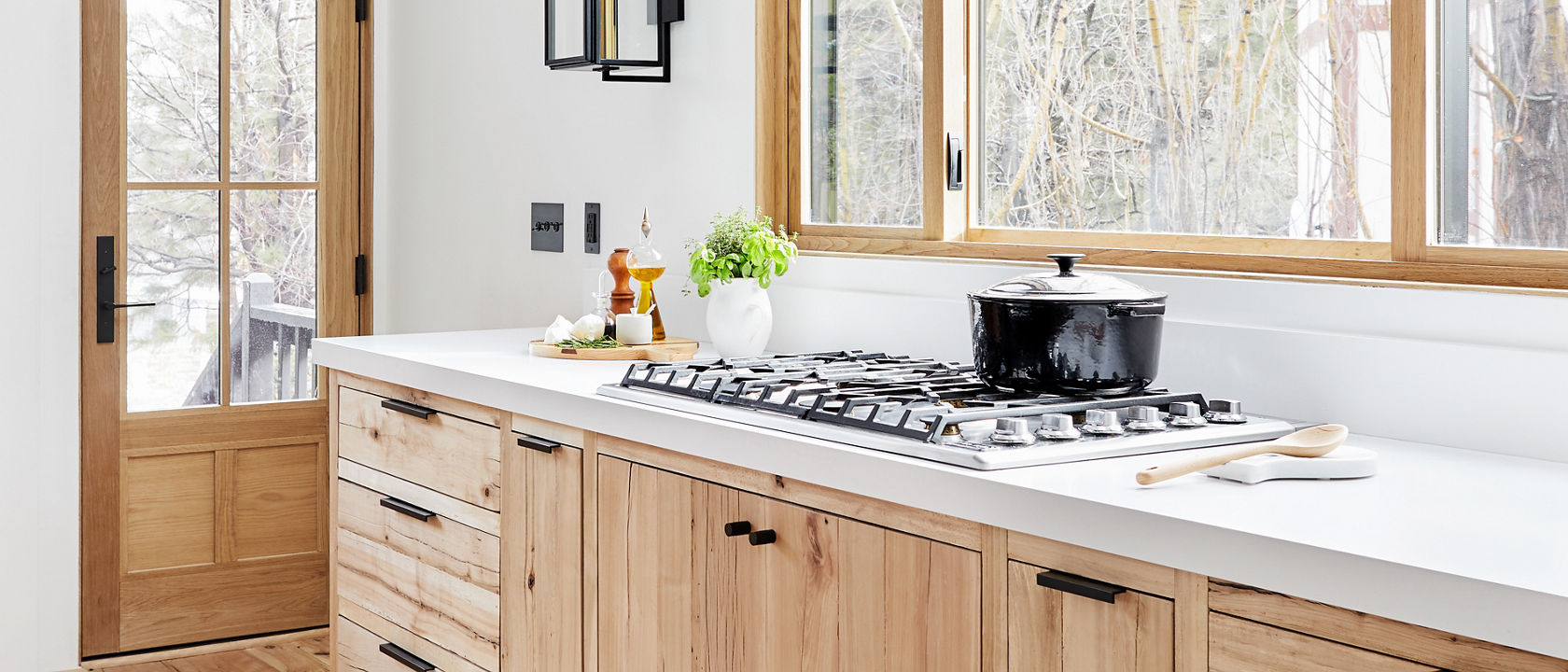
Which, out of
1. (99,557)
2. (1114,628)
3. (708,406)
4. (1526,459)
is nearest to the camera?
(1114,628)

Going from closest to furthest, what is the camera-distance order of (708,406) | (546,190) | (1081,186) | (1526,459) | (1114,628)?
1. (1114,628)
2. (1526,459)
3. (708,406)
4. (1081,186)
5. (546,190)

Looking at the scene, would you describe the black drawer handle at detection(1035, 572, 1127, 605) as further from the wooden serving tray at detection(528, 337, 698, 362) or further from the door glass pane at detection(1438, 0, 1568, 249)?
the wooden serving tray at detection(528, 337, 698, 362)

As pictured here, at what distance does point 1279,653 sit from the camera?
3.37 ft

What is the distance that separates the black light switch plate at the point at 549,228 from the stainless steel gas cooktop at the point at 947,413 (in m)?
1.33

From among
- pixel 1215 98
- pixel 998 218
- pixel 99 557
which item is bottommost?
pixel 99 557

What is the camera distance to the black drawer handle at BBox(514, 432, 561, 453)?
6.30ft

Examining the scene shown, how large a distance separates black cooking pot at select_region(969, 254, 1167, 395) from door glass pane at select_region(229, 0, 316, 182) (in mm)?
2650

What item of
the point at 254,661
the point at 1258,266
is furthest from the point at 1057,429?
the point at 254,661

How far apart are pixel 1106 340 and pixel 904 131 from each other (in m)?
0.93
